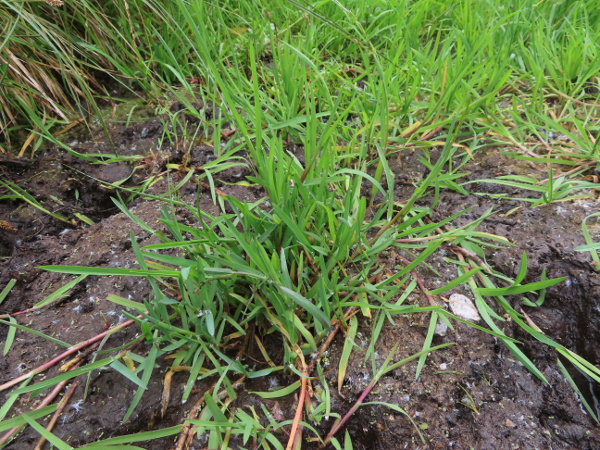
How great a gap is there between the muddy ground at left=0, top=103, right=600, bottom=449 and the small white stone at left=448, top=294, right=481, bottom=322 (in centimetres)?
3

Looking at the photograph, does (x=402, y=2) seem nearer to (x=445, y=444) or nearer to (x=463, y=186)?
(x=463, y=186)

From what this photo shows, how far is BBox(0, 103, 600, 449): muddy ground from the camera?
95 centimetres

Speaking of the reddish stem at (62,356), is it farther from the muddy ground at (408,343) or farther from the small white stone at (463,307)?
the small white stone at (463,307)

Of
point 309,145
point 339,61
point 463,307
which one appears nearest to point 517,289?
point 463,307

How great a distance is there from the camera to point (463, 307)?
1.13 m

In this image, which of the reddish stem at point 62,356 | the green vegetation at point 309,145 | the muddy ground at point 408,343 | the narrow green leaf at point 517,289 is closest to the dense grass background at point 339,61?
the green vegetation at point 309,145

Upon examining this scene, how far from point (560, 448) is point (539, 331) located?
0.29m

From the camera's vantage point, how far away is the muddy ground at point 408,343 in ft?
3.11

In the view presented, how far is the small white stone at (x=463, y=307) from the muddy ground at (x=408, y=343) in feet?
0.10

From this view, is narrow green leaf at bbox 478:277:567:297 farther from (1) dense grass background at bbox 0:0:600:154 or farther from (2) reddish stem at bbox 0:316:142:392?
(2) reddish stem at bbox 0:316:142:392

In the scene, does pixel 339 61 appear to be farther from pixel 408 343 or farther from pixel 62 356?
pixel 62 356

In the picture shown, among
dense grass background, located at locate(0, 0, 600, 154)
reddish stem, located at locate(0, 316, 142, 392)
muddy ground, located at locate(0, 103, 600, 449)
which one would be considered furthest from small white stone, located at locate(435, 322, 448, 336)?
reddish stem, located at locate(0, 316, 142, 392)

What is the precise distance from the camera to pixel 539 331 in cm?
109

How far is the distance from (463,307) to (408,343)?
0.20 m
